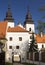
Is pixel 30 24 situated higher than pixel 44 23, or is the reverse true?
pixel 44 23

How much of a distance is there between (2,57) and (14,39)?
44352 millimetres

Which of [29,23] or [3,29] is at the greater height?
[3,29]

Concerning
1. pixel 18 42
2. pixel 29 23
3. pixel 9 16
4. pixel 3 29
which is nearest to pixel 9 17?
pixel 9 16

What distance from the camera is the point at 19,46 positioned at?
54.2m

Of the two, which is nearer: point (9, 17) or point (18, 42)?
point (18, 42)

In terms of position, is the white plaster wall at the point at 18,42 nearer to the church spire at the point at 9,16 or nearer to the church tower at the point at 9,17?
the church tower at the point at 9,17

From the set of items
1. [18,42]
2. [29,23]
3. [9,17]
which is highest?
[9,17]

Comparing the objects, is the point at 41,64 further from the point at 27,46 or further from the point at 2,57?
the point at 27,46

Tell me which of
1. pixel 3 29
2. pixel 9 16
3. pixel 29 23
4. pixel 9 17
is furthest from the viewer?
pixel 29 23

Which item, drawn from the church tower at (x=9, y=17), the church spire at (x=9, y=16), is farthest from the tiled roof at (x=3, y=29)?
the church spire at (x=9, y=16)

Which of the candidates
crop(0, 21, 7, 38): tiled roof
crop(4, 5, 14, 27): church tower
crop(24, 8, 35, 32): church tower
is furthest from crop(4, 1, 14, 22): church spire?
crop(0, 21, 7, 38): tiled roof

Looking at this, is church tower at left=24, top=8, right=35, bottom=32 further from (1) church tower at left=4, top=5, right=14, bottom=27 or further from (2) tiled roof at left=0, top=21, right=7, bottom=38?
(2) tiled roof at left=0, top=21, right=7, bottom=38

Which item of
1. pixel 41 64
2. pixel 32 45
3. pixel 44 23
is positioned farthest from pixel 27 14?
pixel 44 23

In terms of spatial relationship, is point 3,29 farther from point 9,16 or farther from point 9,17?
point 9,16
